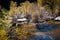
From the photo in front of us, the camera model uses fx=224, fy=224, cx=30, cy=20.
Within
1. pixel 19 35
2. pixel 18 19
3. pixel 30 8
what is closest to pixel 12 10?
pixel 18 19

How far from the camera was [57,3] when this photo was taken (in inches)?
177

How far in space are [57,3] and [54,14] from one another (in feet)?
0.97

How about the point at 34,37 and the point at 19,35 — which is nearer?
the point at 19,35

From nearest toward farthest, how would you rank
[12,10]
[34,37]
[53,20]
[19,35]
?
[19,35] < [34,37] < [12,10] < [53,20]

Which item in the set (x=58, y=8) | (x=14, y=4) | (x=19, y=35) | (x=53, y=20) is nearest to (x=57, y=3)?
(x=58, y=8)

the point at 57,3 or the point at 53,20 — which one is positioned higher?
the point at 57,3

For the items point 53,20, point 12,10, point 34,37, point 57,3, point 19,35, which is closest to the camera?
point 19,35

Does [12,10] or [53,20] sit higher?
[12,10]

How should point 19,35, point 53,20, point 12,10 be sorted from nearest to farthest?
point 19,35, point 12,10, point 53,20

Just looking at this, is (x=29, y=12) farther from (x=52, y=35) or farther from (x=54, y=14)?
(x=52, y=35)

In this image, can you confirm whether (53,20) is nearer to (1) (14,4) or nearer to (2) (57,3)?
(2) (57,3)

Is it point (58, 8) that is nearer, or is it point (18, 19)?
point (18, 19)

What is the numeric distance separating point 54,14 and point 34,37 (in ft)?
3.57

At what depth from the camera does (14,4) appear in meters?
4.06
